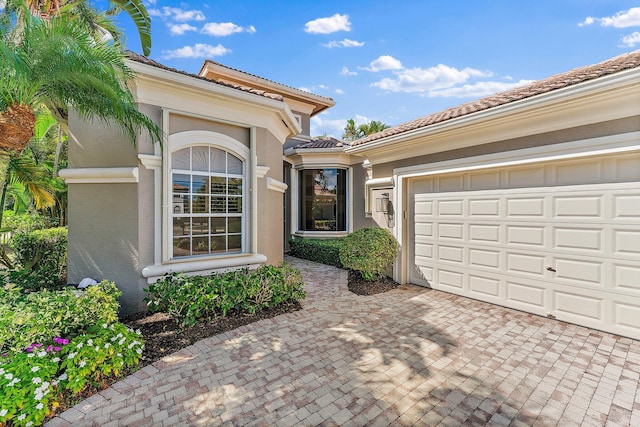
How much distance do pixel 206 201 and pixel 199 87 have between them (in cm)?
239

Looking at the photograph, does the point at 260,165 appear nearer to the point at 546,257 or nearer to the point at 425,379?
the point at 425,379

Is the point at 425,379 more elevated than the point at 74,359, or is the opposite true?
the point at 74,359

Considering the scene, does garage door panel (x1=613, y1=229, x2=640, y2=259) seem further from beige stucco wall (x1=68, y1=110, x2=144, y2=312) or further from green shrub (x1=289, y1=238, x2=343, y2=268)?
beige stucco wall (x1=68, y1=110, x2=144, y2=312)

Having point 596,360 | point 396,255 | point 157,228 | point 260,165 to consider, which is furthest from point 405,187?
point 157,228

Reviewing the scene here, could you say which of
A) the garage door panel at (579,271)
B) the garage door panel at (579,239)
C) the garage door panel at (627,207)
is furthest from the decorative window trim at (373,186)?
the garage door panel at (627,207)

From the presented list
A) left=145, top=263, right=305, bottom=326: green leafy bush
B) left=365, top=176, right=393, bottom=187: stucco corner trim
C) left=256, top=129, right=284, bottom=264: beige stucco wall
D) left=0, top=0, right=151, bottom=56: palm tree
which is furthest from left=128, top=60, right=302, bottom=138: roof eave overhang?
left=145, top=263, right=305, bottom=326: green leafy bush

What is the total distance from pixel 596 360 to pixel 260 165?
282 inches

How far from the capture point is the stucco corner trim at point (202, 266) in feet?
18.7

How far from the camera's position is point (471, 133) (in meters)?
6.47

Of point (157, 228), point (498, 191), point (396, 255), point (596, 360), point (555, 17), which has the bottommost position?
point (596, 360)

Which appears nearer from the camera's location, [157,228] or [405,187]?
→ [157,228]

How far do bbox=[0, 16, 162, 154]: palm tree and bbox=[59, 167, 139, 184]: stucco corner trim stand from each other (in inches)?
43.9

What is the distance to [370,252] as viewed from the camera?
25.6ft

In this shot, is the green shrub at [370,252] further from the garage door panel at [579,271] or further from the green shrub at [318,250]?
the garage door panel at [579,271]
